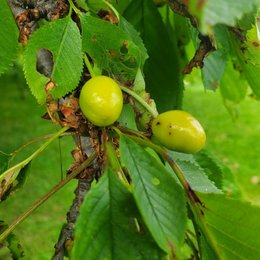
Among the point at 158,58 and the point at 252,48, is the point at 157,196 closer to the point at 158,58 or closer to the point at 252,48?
the point at 252,48

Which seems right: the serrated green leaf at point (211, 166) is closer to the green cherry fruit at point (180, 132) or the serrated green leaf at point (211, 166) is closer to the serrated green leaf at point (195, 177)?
the serrated green leaf at point (195, 177)

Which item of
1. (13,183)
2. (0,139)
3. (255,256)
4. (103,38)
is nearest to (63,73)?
(103,38)

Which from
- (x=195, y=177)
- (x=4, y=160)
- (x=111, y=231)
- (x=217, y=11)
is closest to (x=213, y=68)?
(x=195, y=177)

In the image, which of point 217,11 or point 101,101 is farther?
point 101,101

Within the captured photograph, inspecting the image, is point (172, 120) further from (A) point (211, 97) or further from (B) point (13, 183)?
(A) point (211, 97)

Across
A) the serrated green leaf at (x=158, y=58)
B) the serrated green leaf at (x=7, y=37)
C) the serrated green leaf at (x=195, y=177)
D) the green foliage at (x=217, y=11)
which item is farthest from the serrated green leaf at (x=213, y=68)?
the green foliage at (x=217, y=11)

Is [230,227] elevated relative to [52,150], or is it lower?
elevated

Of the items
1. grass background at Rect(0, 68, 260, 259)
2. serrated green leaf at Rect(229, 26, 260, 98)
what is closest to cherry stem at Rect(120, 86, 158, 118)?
serrated green leaf at Rect(229, 26, 260, 98)

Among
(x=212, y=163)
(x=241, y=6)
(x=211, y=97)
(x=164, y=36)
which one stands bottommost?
(x=211, y=97)
